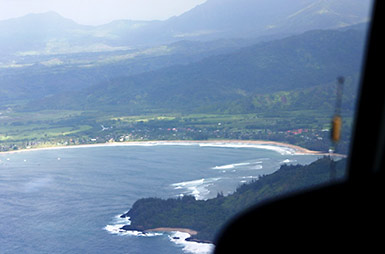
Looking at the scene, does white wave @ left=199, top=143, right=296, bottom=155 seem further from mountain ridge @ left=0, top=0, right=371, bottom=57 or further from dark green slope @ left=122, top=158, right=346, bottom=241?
mountain ridge @ left=0, top=0, right=371, bottom=57

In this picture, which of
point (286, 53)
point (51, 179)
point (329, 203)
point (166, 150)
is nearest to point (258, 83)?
point (286, 53)

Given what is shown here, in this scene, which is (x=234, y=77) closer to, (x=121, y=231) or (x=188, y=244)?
(x=121, y=231)

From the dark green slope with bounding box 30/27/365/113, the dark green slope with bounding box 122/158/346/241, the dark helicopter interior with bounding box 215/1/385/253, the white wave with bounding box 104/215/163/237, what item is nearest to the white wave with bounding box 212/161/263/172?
the dark green slope with bounding box 122/158/346/241

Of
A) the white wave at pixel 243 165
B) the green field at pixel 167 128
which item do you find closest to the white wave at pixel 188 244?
the white wave at pixel 243 165

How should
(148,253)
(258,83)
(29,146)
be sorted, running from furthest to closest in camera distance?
(258,83), (29,146), (148,253)

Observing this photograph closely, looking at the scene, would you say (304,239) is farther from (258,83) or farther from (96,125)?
(258,83)

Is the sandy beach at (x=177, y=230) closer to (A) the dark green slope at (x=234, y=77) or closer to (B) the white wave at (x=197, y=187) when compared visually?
(B) the white wave at (x=197, y=187)

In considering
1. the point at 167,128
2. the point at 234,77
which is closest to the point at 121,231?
the point at 167,128
